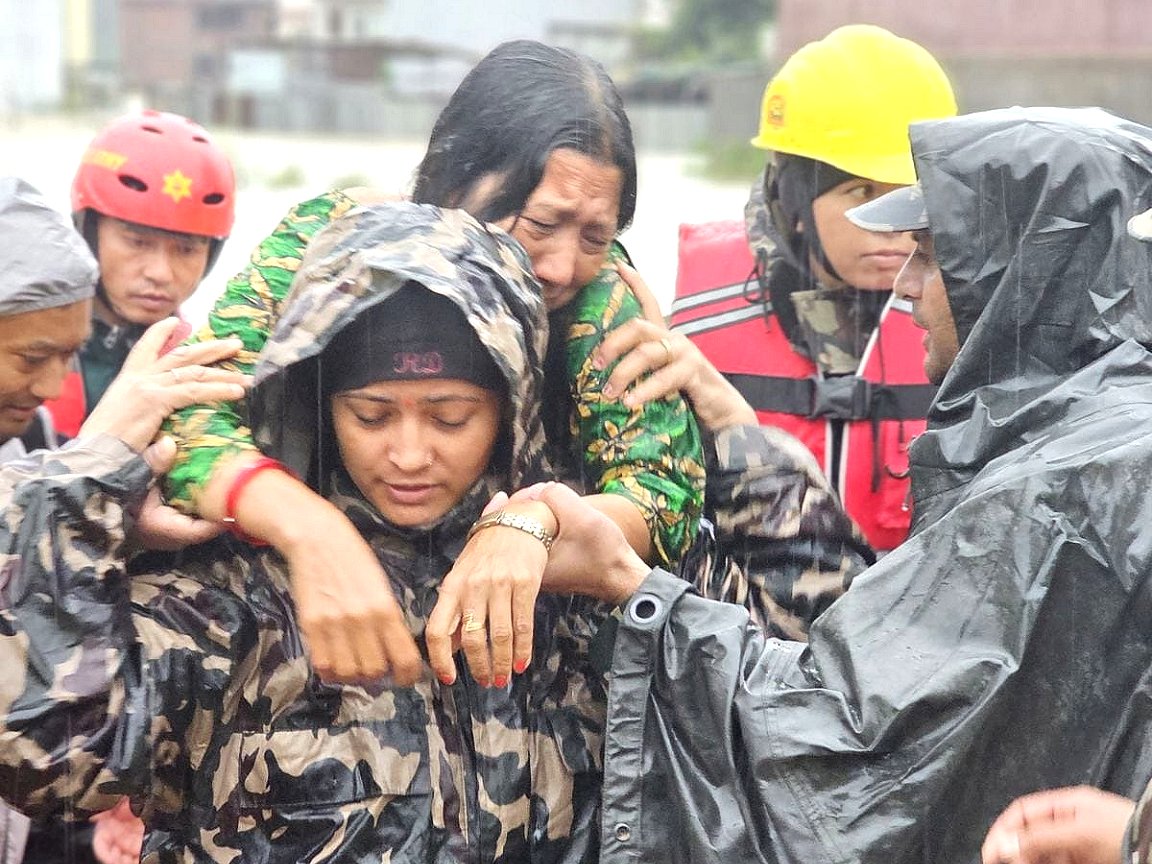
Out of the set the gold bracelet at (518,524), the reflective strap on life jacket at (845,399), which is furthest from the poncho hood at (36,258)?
the reflective strap on life jacket at (845,399)

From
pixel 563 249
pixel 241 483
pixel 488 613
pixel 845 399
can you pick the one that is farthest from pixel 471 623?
pixel 845 399

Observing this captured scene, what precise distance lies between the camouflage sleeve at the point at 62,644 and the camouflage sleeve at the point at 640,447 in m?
0.90

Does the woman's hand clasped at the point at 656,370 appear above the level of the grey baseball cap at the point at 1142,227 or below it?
below

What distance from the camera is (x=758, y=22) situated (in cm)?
4541

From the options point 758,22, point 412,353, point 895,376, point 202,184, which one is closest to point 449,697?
point 412,353

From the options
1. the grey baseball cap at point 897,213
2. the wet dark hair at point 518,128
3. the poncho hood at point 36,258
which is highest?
the wet dark hair at point 518,128

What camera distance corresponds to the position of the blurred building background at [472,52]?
27.1 meters

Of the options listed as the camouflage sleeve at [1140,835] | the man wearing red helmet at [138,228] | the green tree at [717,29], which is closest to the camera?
the camouflage sleeve at [1140,835]

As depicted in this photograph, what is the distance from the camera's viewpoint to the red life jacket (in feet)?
14.6

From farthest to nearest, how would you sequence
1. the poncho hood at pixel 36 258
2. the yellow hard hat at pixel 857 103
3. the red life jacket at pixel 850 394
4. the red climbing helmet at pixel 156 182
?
1. the red climbing helmet at pixel 156 182
2. the yellow hard hat at pixel 857 103
3. the red life jacket at pixel 850 394
4. the poncho hood at pixel 36 258

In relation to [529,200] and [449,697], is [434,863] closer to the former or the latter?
[449,697]

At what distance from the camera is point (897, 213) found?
3.35m

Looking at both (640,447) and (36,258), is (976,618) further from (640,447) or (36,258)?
(36,258)

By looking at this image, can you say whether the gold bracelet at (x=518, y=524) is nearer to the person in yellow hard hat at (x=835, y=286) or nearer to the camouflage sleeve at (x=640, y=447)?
the camouflage sleeve at (x=640, y=447)
